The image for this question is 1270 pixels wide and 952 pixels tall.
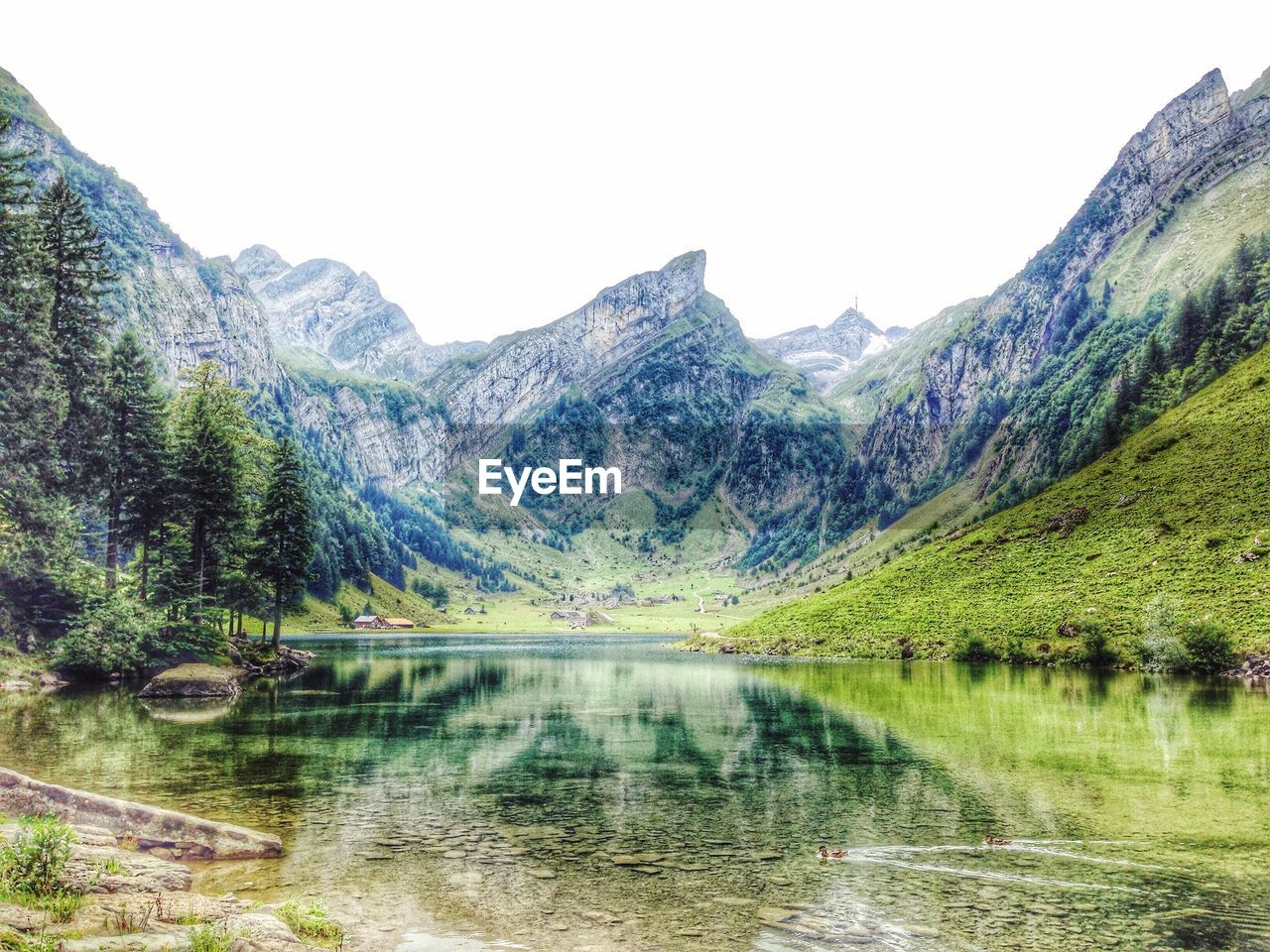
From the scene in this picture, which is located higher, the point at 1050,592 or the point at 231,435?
the point at 231,435

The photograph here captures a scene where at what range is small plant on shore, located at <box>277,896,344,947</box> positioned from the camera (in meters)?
16.0

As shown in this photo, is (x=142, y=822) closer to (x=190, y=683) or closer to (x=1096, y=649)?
(x=190, y=683)

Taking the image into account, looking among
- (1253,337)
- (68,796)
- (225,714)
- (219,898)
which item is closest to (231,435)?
(225,714)

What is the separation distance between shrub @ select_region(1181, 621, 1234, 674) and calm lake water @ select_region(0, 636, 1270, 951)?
25.6 meters

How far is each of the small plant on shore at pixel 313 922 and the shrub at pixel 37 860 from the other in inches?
166

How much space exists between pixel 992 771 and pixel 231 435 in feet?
259

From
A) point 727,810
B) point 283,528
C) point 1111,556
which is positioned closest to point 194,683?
point 283,528

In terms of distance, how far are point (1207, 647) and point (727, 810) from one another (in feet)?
253

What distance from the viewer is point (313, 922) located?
16.2 m

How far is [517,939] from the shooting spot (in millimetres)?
16906

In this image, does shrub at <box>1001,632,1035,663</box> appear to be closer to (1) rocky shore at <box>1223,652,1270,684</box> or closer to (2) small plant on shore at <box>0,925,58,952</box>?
(1) rocky shore at <box>1223,652,1270,684</box>

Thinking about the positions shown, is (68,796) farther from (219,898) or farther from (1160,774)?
(1160,774)

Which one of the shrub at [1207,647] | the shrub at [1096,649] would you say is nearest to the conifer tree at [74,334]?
the shrub at [1096,649]

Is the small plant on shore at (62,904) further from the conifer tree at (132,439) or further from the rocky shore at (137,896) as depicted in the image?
the conifer tree at (132,439)
